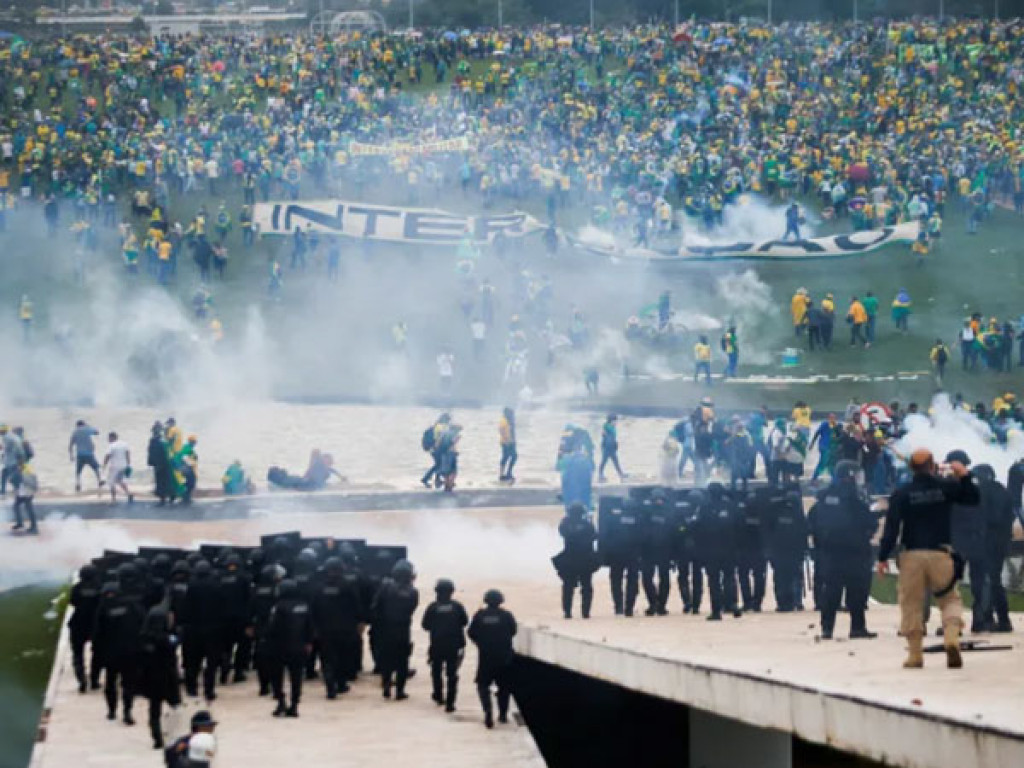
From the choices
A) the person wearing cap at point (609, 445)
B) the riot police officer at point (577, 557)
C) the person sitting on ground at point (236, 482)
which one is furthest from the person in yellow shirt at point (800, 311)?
the riot police officer at point (577, 557)

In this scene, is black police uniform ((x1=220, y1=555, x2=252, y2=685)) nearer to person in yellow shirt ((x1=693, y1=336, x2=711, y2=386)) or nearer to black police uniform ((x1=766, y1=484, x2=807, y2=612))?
black police uniform ((x1=766, y1=484, x2=807, y2=612))

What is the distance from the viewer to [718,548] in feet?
73.7

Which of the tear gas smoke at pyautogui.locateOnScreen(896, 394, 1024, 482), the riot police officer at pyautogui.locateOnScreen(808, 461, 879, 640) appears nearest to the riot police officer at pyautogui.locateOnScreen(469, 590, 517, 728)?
the riot police officer at pyautogui.locateOnScreen(808, 461, 879, 640)

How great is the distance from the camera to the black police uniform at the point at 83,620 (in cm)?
2078

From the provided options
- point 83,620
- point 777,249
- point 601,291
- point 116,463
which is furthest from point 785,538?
point 777,249

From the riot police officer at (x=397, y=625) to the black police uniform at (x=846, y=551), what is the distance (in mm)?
3726

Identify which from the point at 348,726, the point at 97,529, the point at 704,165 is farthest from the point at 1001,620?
the point at 704,165

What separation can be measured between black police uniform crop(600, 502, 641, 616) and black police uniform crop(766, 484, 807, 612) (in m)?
1.32

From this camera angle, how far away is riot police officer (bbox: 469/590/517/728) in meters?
19.4

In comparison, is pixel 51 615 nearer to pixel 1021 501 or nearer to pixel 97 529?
pixel 97 529

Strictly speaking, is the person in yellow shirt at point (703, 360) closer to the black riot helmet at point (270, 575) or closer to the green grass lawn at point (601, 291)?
the green grass lawn at point (601, 291)

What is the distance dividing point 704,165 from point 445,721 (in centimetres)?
3423

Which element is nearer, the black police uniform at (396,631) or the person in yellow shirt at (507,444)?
the black police uniform at (396,631)

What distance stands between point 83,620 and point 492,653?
154 inches
